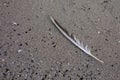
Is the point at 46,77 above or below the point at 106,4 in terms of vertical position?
below

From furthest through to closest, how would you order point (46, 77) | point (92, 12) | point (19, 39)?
point (92, 12), point (19, 39), point (46, 77)

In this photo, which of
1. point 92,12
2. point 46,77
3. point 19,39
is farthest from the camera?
point 92,12

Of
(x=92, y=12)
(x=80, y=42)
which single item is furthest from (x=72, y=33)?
(x=92, y=12)

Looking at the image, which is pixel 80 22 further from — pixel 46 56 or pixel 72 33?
pixel 46 56

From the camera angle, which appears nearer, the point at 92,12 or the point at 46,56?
the point at 46,56

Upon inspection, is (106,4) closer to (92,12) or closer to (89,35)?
(92,12)

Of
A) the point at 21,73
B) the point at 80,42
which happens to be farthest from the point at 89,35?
the point at 21,73
